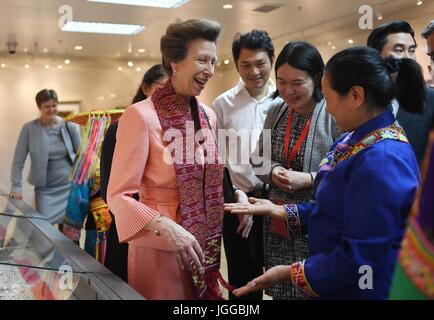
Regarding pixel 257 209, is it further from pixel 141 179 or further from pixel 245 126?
pixel 245 126

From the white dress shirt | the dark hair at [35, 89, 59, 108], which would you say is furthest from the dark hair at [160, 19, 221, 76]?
the dark hair at [35, 89, 59, 108]

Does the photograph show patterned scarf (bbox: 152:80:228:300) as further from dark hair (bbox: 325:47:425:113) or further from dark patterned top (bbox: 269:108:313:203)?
dark hair (bbox: 325:47:425:113)

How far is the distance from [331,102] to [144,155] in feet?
1.97

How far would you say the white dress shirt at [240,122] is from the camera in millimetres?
2605

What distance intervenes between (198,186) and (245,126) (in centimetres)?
103

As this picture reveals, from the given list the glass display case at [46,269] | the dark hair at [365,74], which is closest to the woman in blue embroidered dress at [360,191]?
the dark hair at [365,74]

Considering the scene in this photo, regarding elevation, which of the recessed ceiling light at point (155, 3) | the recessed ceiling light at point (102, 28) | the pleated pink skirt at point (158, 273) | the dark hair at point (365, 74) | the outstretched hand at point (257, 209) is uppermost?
the recessed ceiling light at point (102, 28)

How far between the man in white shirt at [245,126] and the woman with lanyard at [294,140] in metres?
0.29

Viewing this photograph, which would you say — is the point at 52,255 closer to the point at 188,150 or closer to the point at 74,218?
the point at 188,150

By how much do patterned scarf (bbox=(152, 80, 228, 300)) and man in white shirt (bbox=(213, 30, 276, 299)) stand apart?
0.65 m

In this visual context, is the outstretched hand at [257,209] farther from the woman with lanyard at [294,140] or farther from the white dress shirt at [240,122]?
the white dress shirt at [240,122]

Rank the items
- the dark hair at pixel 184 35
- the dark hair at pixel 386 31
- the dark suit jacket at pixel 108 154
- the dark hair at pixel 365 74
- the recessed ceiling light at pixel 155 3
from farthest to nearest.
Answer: the recessed ceiling light at pixel 155 3
the dark suit jacket at pixel 108 154
the dark hair at pixel 386 31
the dark hair at pixel 184 35
the dark hair at pixel 365 74

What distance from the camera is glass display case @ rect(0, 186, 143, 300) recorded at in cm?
142

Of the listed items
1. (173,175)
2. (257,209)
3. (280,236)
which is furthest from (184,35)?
(280,236)
